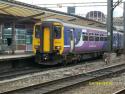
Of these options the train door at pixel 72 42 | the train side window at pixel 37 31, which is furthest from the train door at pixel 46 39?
the train door at pixel 72 42

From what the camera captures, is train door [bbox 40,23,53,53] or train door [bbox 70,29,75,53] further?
train door [bbox 70,29,75,53]

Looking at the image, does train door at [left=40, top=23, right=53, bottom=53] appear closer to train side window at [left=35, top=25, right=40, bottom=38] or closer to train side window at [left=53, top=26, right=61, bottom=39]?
train side window at [left=53, top=26, right=61, bottom=39]

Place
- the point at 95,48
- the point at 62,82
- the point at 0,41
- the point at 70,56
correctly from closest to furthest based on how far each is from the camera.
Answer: the point at 62,82, the point at 70,56, the point at 0,41, the point at 95,48

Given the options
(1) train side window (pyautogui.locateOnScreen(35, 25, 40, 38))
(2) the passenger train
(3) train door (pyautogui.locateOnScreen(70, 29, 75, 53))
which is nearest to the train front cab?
(2) the passenger train

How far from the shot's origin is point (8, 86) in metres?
→ 15.2

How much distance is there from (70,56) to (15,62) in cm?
406

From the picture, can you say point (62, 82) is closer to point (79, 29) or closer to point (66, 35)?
point (66, 35)

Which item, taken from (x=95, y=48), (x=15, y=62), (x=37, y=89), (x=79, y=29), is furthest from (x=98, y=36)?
(x=37, y=89)

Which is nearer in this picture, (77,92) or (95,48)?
(77,92)

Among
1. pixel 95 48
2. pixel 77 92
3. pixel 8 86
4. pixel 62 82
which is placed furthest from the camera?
pixel 95 48

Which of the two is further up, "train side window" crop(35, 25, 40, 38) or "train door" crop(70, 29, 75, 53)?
"train side window" crop(35, 25, 40, 38)

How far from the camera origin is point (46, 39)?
25.2 meters

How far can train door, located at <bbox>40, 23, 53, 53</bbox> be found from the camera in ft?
81.9

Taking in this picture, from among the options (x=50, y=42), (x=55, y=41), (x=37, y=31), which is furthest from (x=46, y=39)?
(x=37, y=31)
